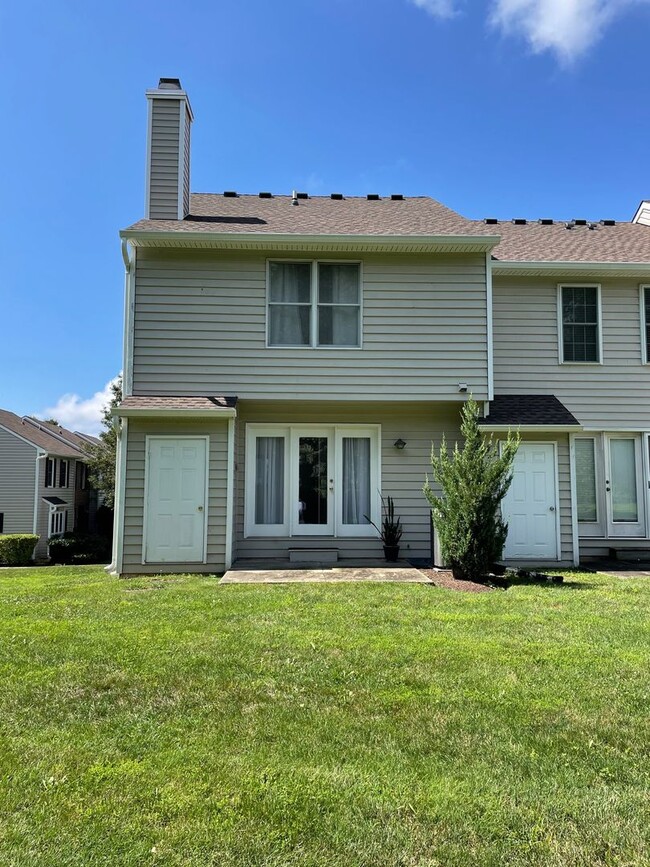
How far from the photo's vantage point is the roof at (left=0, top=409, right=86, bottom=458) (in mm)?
24906

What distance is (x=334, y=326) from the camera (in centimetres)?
916

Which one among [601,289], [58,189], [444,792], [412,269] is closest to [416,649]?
[444,792]

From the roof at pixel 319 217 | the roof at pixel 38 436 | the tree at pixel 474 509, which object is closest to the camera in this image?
the tree at pixel 474 509

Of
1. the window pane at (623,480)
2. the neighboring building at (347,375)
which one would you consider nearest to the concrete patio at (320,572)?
the neighboring building at (347,375)

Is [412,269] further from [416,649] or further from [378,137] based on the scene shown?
[416,649]

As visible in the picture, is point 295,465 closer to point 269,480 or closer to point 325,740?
point 269,480

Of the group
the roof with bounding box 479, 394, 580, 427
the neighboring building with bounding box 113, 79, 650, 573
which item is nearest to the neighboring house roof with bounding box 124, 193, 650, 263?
the neighboring building with bounding box 113, 79, 650, 573

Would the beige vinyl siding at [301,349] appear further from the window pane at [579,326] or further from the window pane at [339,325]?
the window pane at [579,326]

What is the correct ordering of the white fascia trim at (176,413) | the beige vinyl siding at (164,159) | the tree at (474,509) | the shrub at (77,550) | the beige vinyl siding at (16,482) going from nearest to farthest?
the tree at (474,509), the white fascia trim at (176,413), the beige vinyl siding at (164,159), the shrub at (77,550), the beige vinyl siding at (16,482)

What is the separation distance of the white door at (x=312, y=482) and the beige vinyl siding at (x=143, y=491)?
1583mm

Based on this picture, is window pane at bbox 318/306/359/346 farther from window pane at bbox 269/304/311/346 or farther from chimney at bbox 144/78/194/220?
chimney at bbox 144/78/194/220

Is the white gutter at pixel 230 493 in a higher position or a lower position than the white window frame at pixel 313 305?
lower

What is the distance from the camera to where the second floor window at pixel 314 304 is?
29.8 feet

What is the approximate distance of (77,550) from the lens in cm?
2380
